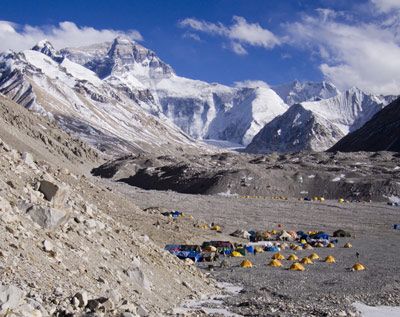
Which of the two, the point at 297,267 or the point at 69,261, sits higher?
the point at 69,261

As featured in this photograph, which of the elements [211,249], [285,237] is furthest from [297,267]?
[285,237]

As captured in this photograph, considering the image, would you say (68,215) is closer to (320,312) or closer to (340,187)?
(320,312)

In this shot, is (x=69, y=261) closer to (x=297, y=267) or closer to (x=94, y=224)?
(x=94, y=224)

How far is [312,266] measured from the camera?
42.2 meters

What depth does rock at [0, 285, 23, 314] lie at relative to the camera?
12130 mm

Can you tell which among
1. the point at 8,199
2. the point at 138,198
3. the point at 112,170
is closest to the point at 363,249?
the point at 8,199

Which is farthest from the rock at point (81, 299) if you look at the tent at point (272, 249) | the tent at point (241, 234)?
the tent at point (241, 234)

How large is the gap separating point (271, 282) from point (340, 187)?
97.2m

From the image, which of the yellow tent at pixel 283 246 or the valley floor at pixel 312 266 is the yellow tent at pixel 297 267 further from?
the yellow tent at pixel 283 246

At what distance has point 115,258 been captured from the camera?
21.8m

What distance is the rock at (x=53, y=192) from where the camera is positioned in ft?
70.8

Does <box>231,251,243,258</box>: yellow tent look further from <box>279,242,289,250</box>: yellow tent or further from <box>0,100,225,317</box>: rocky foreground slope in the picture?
<box>0,100,225,317</box>: rocky foreground slope

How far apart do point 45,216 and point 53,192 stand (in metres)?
2.02

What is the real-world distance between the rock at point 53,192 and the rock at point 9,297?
351 inches
